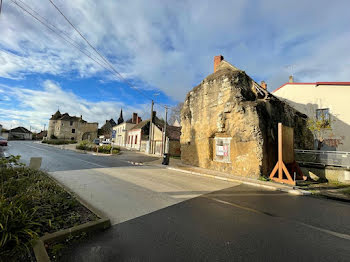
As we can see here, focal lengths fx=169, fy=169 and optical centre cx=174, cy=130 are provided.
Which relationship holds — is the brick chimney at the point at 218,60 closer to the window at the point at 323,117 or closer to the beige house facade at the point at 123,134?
the window at the point at 323,117

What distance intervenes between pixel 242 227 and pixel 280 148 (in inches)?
264

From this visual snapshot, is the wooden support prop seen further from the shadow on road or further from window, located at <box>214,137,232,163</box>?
the shadow on road

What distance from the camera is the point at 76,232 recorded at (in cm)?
302

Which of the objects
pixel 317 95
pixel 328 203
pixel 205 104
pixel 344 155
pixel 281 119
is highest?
pixel 317 95

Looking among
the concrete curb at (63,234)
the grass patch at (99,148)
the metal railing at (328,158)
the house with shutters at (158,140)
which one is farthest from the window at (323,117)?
the grass patch at (99,148)

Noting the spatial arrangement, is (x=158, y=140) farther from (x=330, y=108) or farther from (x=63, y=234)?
(x=63, y=234)

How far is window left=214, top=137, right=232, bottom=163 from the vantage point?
11.5 m

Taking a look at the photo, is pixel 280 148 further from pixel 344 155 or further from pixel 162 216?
pixel 162 216

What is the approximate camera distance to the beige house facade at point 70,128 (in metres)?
57.7

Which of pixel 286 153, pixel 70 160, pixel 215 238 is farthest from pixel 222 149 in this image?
pixel 70 160

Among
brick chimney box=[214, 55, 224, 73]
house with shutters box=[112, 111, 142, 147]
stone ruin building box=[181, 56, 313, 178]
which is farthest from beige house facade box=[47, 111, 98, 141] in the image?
brick chimney box=[214, 55, 224, 73]

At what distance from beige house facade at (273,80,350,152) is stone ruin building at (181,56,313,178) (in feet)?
14.8

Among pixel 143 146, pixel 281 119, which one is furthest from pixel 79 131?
pixel 281 119

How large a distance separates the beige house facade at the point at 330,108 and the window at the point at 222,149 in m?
11.6
